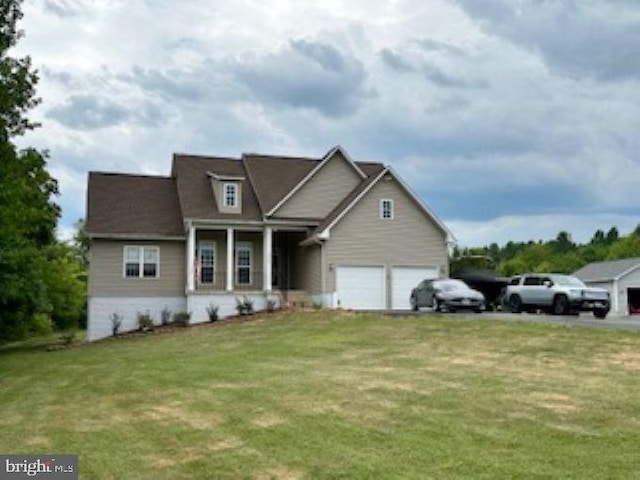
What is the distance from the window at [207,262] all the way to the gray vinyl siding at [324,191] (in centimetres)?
363

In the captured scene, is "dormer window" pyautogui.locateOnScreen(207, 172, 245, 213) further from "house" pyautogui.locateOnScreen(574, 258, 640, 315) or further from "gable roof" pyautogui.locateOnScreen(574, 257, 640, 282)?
"gable roof" pyautogui.locateOnScreen(574, 257, 640, 282)

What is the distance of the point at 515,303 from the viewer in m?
28.8

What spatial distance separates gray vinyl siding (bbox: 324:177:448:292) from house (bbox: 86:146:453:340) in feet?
0.15

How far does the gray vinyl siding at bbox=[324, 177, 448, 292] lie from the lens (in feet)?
104

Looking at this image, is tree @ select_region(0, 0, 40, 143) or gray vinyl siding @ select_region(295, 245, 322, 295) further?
gray vinyl siding @ select_region(295, 245, 322, 295)

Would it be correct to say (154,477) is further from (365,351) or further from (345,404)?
(365,351)

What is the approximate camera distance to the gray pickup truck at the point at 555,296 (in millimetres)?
26266

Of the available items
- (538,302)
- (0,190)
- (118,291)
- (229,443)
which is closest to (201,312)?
(118,291)

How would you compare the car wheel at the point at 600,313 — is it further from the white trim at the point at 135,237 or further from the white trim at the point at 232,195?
the white trim at the point at 135,237

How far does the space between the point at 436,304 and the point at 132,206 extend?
585 inches

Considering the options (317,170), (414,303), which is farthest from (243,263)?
(414,303)

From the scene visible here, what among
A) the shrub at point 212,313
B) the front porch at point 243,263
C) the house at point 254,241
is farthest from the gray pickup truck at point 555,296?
the shrub at point 212,313

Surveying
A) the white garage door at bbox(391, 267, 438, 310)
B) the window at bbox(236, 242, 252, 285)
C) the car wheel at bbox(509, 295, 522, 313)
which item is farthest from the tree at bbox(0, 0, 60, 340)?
the car wheel at bbox(509, 295, 522, 313)

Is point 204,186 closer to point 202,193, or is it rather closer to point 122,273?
point 202,193
